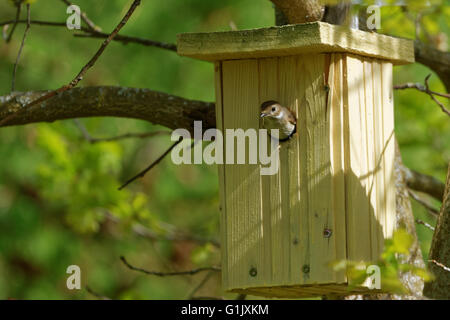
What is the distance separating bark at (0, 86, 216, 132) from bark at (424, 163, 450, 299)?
102 centimetres

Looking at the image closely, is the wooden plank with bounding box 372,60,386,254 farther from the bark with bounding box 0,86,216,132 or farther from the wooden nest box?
the bark with bounding box 0,86,216,132

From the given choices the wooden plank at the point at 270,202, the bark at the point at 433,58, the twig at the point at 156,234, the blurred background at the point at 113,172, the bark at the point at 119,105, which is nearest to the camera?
the wooden plank at the point at 270,202

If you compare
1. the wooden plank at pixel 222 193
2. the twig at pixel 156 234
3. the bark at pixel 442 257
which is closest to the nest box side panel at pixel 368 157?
the bark at pixel 442 257

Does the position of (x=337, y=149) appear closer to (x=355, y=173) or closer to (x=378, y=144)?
(x=355, y=173)

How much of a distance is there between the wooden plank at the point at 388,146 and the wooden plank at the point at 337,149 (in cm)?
27

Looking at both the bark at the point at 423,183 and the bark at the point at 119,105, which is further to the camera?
the bark at the point at 423,183

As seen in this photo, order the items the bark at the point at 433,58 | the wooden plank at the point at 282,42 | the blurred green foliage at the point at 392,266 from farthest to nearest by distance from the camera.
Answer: the bark at the point at 433,58, the wooden plank at the point at 282,42, the blurred green foliage at the point at 392,266

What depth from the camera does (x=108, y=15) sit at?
737 cm

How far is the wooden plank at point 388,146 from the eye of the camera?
10.9 feet

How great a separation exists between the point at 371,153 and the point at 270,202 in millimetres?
420

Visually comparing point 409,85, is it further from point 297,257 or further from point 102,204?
point 102,204

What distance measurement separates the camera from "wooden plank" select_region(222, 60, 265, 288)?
3174mm

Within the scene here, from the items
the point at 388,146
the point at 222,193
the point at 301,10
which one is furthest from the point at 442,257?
the point at 301,10

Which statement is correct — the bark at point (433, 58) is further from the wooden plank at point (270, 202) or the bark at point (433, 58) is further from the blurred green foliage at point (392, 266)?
the blurred green foliage at point (392, 266)
